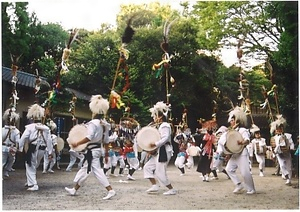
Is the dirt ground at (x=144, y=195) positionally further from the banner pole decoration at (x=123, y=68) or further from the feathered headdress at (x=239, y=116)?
the banner pole decoration at (x=123, y=68)

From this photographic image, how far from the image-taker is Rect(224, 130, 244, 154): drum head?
7234 millimetres

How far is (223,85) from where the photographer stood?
759cm

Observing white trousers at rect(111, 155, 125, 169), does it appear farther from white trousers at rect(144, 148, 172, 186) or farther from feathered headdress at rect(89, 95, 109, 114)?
feathered headdress at rect(89, 95, 109, 114)

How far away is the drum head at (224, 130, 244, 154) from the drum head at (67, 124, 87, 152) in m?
2.10

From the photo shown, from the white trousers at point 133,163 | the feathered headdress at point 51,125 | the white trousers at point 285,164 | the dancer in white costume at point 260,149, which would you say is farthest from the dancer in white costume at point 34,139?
the white trousers at point 285,164

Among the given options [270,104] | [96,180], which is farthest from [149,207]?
[270,104]

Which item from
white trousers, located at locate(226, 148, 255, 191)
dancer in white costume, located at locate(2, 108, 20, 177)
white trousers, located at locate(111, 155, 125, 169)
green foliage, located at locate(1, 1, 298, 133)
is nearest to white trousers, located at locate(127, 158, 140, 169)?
white trousers, located at locate(111, 155, 125, 169)

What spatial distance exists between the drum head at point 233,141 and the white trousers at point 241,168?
10 cm

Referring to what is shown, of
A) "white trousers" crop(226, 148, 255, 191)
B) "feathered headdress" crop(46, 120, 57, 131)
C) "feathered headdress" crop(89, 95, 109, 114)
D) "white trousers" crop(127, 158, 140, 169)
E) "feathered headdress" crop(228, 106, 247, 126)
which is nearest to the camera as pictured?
"feathered headdress" crop(89, 95, 109, 114)

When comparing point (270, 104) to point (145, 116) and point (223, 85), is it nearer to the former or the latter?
point (223, 85)

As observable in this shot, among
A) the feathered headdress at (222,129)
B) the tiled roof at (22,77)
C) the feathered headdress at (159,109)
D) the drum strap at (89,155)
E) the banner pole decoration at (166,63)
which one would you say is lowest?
the drum strap at (89,155)

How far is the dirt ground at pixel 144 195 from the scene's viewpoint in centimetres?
671

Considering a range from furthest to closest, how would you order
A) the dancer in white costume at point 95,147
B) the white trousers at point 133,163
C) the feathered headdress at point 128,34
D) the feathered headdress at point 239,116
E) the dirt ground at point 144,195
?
the white trousers at point 133,163 < the feathered headdress at point 128,34 < the feathered headdress at point 239,116 < the dancer in white costume at point 95,147 < the dirt ground at point 144,195

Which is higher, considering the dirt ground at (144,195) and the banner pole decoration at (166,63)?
the banner pole decoration at (166,63)
